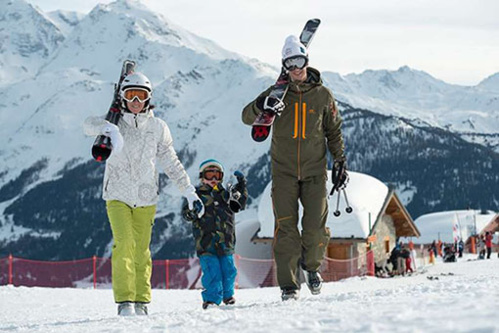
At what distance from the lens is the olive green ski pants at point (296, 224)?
19.4 feet

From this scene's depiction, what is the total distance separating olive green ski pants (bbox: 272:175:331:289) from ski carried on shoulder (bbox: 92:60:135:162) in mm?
1274

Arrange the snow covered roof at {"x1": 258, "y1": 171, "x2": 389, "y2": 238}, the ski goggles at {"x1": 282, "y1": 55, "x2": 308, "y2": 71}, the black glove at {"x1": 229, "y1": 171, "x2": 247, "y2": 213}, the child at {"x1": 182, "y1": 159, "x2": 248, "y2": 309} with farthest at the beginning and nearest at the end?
the snow covered roof at {"x1": 258, "y1": 171, "x2": 389, "y2": 238} < the black glove at {"x1": 229, "y1": 171, "x2": 247, "y2": 213} < the child at {"x1": 182, "y1": 159, "x2": 248, "y2": 309} < the ski goggles at {"x1": 282, "y1": 55, "x2": 308, "y2": 71}

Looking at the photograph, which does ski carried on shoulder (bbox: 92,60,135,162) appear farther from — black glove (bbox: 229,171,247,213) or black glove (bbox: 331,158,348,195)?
Answer: black glove (bbox: 331,158,348,195)

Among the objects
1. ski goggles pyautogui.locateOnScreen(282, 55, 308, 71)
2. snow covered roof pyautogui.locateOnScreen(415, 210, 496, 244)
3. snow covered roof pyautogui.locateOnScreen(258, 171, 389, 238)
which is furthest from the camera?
snow covered roof pyautogui.locateOnScreen(415, 210, 496, 244)

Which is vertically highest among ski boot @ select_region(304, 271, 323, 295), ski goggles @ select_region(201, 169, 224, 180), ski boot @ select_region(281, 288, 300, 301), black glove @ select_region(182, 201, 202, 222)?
ski goggles @ select_region(201, 169, 224, 180)

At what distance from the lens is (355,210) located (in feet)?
95.8

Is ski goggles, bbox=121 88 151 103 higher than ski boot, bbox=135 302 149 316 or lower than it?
higher

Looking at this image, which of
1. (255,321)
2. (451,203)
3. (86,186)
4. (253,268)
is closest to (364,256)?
(253,268)

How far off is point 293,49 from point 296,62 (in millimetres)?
127

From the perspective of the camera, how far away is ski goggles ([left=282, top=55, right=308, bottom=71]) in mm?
6027

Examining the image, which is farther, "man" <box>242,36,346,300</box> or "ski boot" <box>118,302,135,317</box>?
"man" <box>242,36,346,300</box>

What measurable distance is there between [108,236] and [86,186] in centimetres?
4064

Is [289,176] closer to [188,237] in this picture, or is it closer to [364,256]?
[364,256]

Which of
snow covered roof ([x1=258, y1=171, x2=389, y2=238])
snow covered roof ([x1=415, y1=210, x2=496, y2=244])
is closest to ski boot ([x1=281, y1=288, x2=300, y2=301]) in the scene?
snow covered roof ([x1=258, y1=171, x2=389, y2=238])
